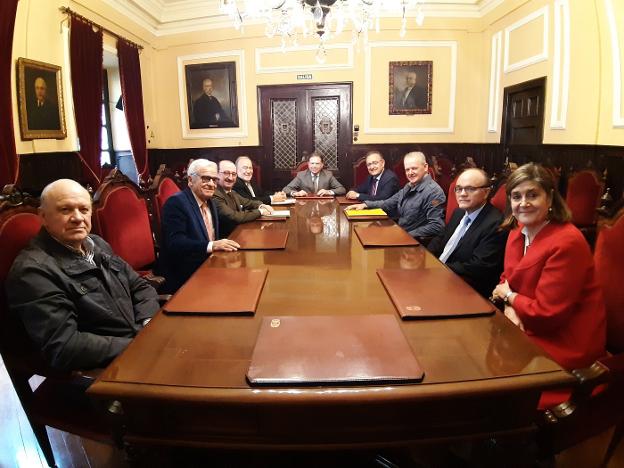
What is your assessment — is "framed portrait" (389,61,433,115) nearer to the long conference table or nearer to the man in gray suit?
the man in gray suit

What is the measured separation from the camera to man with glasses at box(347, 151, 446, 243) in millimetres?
2571

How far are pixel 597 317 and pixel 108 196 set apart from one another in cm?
228

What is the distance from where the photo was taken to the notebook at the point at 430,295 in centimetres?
107

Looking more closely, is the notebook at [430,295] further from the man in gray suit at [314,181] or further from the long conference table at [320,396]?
the man in gray suit at [314,181]

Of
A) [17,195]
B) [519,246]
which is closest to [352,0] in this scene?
[519,246]

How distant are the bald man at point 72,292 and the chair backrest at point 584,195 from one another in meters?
3.33

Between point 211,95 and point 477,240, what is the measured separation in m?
4.98

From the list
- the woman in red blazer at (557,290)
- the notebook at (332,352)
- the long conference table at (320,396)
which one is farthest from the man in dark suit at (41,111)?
the woman in red blazer at (557,290)

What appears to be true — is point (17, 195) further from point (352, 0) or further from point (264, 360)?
point (352, 0)

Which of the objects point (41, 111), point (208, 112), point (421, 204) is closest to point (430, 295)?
point (421, 204)

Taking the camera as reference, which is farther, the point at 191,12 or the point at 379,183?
the point at 191,12

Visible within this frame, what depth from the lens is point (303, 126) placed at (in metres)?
5.74

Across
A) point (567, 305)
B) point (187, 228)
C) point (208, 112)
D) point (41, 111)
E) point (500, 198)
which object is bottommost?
point (567, 305)

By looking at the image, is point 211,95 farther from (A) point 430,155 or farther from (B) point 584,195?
(B) point 584,195
